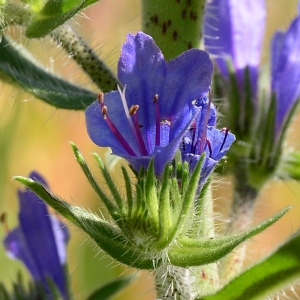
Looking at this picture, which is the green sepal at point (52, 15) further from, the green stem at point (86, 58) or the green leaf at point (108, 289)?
the green leaf at point (108, 289)

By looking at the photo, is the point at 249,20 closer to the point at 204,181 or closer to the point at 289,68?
the point at 289,68

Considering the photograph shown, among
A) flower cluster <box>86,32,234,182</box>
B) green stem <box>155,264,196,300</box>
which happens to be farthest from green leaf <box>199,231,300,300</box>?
flower cluster <box>86,32,234,182</box>

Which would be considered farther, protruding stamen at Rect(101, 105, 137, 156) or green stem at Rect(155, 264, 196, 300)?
green stem at Rect(155, 264, 196, 300)

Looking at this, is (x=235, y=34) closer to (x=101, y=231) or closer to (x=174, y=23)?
(x=174, y=23)

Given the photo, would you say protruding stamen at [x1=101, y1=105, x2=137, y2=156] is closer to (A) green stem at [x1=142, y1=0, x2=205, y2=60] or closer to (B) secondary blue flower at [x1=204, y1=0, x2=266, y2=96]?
(A) green stem at [x1=142, y1=0, x2=205, y2=60]

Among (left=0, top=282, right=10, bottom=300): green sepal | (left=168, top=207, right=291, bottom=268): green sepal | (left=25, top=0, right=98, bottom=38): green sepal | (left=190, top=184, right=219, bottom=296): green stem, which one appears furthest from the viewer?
(left=0, top=282, right=10, bottom=300): green sepal

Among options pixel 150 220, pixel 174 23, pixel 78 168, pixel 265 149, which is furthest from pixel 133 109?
pixel 78 168
